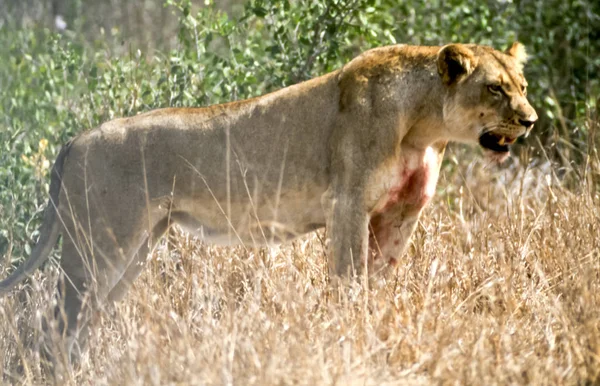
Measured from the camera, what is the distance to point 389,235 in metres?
5.57

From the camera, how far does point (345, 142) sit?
5.27m

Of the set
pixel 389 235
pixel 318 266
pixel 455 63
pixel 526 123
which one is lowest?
pixel 318 266

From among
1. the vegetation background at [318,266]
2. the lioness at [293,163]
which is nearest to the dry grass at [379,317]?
the vegetation background at [318,266]

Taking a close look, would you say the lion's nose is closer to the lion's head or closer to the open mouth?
the lion's head

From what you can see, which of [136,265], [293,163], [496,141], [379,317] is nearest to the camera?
[379,317]

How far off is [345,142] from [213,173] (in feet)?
2.22

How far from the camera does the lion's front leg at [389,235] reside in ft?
18.1

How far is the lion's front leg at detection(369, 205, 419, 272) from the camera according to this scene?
5.52m

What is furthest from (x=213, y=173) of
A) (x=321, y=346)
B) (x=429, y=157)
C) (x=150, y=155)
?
(x=321, y=346)

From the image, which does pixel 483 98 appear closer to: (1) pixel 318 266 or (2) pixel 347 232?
(2) pixel 347 232

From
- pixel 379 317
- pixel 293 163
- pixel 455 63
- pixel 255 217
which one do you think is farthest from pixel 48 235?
pixel 455 63

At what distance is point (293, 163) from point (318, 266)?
2.39 ft

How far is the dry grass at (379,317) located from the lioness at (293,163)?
23 centimetres

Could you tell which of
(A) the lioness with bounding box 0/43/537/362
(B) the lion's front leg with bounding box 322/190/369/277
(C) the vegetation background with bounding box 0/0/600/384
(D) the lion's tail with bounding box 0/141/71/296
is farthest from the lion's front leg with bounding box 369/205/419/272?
(D) the lion's tail with bounding box 0/141/71/296
